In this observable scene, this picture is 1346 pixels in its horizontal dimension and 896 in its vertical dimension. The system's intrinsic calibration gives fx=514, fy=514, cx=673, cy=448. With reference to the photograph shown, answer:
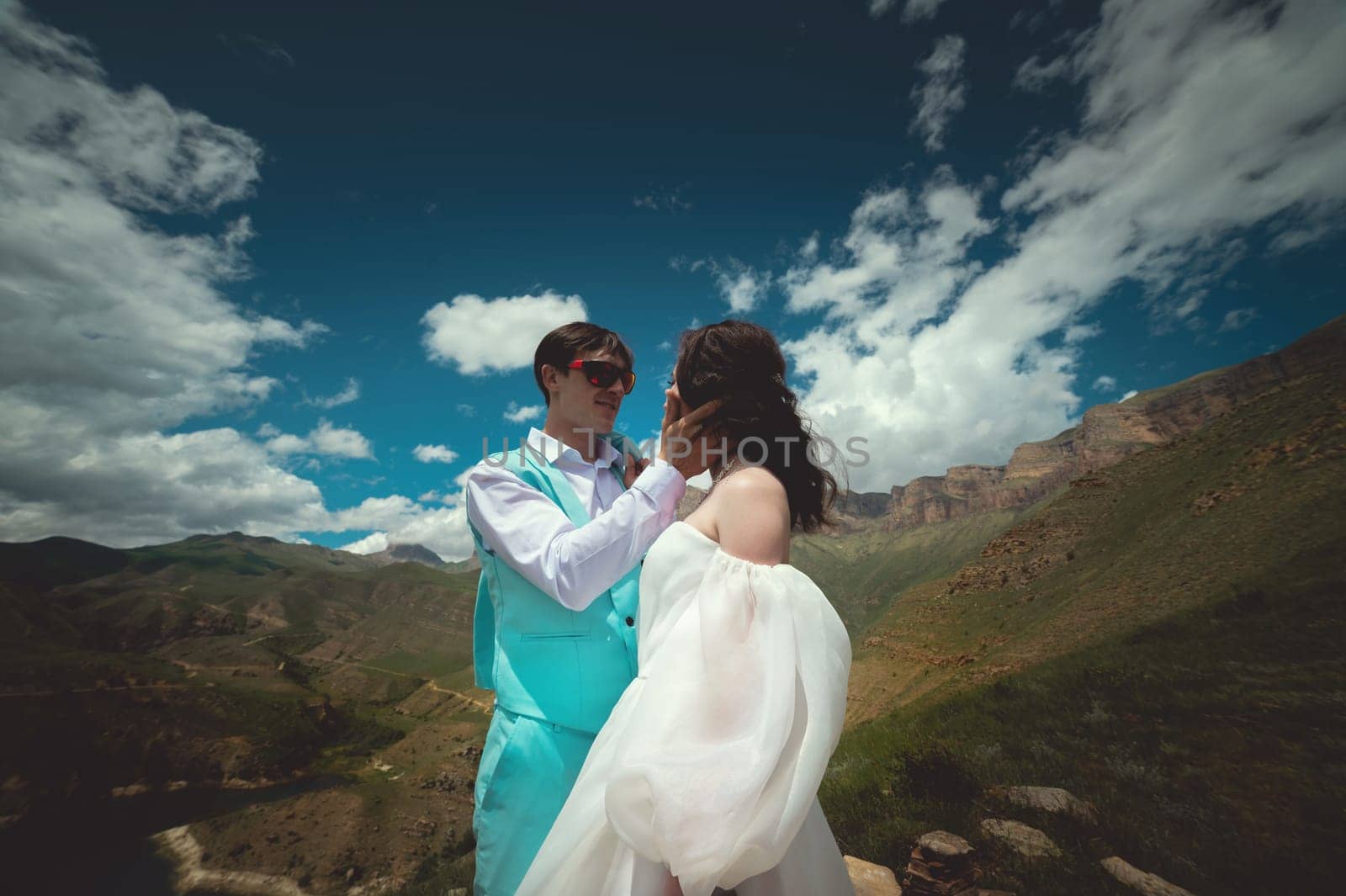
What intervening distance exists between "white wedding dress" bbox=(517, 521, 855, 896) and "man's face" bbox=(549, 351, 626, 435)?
3.84ft

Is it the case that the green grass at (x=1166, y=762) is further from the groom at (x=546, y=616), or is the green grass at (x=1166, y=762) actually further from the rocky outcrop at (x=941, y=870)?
the groom at (x=546, y=616)

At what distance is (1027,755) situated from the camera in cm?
1044

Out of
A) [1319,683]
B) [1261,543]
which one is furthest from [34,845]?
[1261,543]

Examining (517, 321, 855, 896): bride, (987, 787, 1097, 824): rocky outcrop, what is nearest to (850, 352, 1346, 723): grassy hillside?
(987, 787, 1097, 824): rocky outcrop

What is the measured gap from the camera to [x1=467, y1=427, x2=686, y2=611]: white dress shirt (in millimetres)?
2539

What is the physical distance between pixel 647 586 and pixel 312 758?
520 ft

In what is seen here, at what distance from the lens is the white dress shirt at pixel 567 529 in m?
2.54

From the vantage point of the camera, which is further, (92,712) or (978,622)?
(92,712)

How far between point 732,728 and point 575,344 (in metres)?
2.45

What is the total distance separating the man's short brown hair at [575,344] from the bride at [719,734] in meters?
1.32

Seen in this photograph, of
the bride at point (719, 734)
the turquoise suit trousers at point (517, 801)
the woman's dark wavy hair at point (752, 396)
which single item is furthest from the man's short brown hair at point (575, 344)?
the turquoise suit trousers at point (517, 801)

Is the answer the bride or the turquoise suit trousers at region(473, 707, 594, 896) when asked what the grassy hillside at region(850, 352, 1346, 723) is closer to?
the bride

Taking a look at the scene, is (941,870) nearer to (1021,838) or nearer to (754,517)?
(1021,838)

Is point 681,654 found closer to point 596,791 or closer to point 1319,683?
point 596,791
